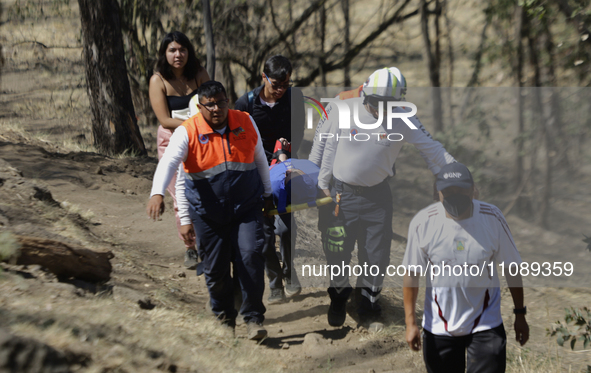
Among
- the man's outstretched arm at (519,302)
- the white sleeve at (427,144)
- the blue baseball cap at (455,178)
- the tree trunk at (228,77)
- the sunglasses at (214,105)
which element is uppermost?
the tree trunk at (228,77)

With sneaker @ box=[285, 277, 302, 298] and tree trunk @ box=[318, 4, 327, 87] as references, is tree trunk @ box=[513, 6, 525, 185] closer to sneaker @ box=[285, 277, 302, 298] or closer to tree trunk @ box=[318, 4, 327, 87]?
tree trunk @ box=[318, 4, 327, 87]

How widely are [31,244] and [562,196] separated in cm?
1137

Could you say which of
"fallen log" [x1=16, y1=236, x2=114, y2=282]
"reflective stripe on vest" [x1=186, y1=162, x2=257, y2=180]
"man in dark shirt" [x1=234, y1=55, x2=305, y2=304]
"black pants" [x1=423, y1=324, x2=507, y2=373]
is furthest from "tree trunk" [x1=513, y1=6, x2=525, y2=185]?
"fallen log" [x1=16, y1=236, x2=114, y2=282]

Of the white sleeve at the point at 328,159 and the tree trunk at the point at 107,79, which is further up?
the tree trunk at the point at 107,79

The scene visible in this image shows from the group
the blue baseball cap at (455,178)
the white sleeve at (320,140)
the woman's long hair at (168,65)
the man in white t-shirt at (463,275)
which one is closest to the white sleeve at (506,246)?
the man in white t-shirt at (463,275)

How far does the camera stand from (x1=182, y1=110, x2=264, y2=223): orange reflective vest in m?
3.86

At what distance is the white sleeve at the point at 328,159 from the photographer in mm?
4523

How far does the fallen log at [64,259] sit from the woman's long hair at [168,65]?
1779mm

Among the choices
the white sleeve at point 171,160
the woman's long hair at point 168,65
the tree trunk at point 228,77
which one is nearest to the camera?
the white sleeve at point 171,160

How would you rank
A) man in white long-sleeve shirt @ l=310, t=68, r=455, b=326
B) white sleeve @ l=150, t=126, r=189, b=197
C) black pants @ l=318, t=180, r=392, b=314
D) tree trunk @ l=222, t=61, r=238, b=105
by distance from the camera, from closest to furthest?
white sleeve @ l=150, t=126, r=189, b=197 → man in white long-sleeve shirt @ l=310, t=68, r=455, b=326 → black pants @ l=318, t=180, r=392, b=314 → tree trunk @ l=222, t=61, r=238, b=105

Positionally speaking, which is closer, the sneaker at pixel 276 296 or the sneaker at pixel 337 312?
the sneaker at pixel 337 312

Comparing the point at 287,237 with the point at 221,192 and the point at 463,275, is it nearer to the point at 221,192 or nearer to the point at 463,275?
the point at 221,192

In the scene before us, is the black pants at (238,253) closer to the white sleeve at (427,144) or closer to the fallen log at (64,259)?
the fallen log at (64,259)

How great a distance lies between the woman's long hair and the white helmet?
1837 millimetres
